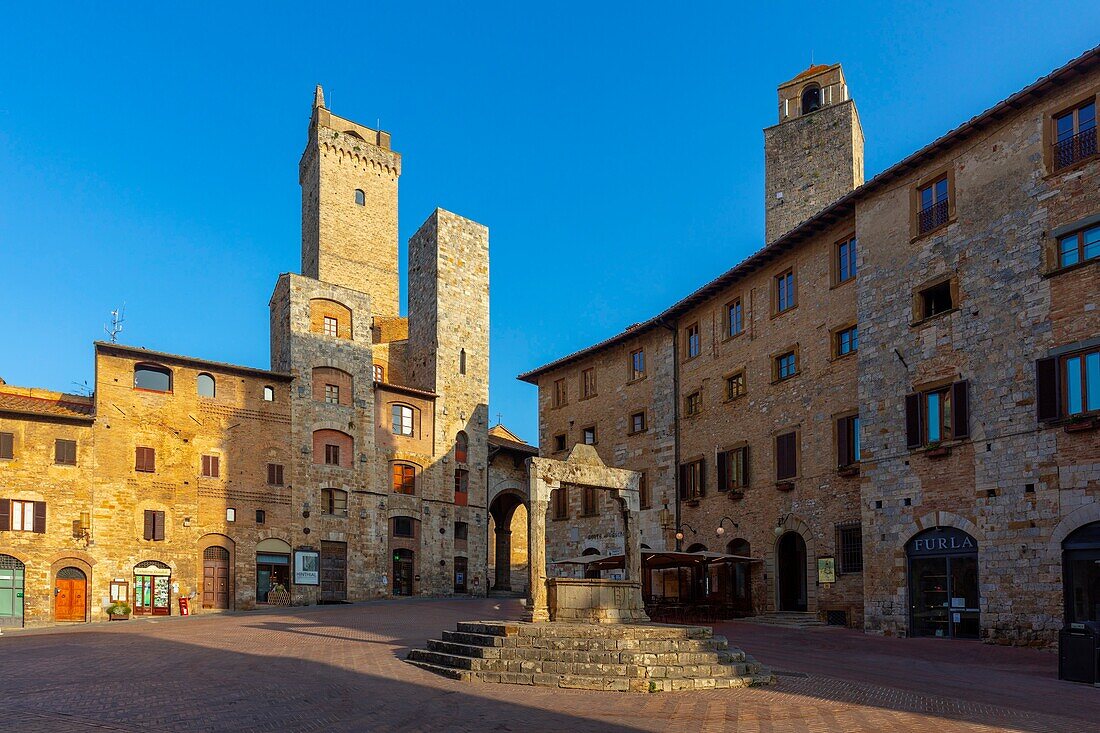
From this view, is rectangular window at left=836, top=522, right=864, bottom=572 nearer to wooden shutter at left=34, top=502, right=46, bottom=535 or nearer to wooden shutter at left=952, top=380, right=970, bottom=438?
wooden shutter at left=952, top=380, right=970, bottom=438

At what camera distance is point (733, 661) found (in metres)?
15.7

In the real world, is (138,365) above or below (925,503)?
above

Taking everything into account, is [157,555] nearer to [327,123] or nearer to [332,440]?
[332,440]

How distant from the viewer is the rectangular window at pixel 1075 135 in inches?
805

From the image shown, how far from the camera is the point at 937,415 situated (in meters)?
23.5

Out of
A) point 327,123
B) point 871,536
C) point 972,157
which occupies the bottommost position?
point 871,536

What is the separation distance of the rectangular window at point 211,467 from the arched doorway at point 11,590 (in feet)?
23.8

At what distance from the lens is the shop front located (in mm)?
22484

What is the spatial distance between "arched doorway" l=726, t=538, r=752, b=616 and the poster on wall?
17.6 m

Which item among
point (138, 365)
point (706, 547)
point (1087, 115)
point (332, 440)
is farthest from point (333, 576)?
point (1087, 115)

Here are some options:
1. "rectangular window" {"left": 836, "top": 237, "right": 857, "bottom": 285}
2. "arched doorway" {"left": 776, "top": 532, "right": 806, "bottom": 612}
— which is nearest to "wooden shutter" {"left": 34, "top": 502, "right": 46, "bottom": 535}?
"arched doorway" {"left": 776, "top": 532, "right": 806, "bottom": 612}

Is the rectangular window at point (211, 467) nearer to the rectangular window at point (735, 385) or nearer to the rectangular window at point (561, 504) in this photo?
the rectangular window at point (561, 504)

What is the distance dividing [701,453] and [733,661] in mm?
19034

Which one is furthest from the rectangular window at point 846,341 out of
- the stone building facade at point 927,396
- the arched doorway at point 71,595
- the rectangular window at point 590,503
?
the arched doorway at point 71,595
